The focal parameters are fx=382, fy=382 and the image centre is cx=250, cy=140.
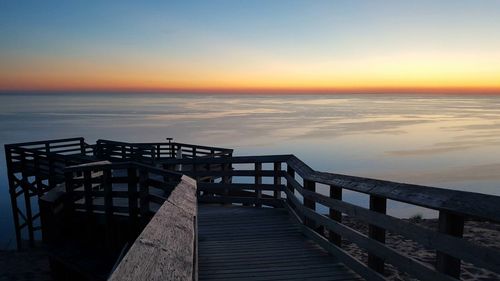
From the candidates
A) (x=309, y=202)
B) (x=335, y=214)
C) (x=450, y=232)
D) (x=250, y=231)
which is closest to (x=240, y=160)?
(x=250, y=231)

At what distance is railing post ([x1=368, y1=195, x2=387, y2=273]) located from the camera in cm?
410

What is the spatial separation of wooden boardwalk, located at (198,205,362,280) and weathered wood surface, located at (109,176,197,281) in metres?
2.58

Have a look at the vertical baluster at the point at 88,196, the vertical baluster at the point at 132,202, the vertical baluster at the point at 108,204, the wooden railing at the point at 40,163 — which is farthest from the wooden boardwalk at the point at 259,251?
the wooden railing at the point at 40,163

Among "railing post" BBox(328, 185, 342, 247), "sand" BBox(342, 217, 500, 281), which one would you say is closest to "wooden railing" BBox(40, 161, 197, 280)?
"railing post" BBox(328, 185, 342, 247)

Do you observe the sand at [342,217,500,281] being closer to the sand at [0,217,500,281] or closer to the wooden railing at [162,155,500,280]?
the sand at [0,217,500,281]

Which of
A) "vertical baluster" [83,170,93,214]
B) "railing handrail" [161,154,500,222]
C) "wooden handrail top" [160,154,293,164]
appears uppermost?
"railing handrail" [161,154,500,222]

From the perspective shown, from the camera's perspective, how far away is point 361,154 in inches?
1709

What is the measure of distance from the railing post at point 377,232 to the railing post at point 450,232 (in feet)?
3.04

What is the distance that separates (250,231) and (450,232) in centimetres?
430

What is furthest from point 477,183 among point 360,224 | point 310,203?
point 310,203

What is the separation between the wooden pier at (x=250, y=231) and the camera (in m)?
2.45

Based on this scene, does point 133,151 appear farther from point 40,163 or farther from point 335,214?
point 335,214

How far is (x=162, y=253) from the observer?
5.98 feet

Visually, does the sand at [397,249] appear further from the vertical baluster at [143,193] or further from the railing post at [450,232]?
the vertical baluster at [143,193]
